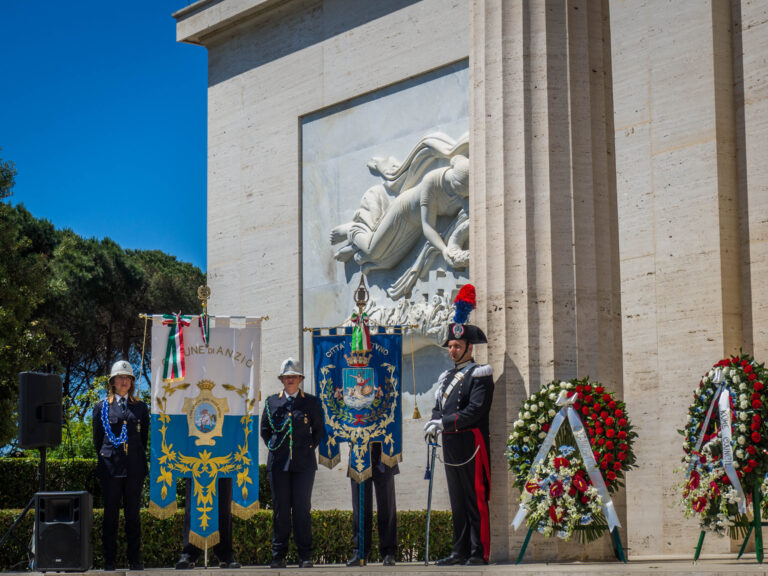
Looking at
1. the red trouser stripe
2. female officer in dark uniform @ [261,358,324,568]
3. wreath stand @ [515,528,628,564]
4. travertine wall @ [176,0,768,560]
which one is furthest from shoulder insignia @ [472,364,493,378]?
female officer in dark uniform @ [261,358,324,568]

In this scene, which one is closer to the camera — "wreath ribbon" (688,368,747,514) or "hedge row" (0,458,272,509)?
"wreath ribbon" (688,368,747,514)

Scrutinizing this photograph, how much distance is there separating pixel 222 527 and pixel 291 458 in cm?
91

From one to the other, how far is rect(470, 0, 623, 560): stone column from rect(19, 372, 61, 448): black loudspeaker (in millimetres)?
3502

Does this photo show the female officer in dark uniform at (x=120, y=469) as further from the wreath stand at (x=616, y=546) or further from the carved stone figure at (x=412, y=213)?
the carved stone figure at (x=412, y=213)

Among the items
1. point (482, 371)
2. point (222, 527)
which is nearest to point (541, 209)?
point (482, 371)

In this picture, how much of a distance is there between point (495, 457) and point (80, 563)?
3329mm

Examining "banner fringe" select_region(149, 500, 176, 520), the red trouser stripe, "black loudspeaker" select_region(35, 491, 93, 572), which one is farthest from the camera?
"banner fringe" select_region(149, 500, 176, 520)

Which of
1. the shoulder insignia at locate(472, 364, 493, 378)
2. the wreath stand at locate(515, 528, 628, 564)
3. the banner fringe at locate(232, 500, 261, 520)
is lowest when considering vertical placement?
the wreath stand at locate(515, 528, 628, 564)

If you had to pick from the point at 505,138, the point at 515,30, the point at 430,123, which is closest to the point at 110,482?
the point at 505,138

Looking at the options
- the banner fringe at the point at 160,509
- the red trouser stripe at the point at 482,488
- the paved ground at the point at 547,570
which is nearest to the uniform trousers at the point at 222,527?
the banner fringe at the point at 160,509

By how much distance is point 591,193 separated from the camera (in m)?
9.65

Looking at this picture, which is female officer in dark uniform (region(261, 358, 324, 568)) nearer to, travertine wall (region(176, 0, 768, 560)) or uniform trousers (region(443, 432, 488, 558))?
uniform trousers (region(443, 432, 488, 558))

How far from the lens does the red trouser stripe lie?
9305 millimetres

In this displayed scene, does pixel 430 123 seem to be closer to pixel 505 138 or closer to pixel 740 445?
pixel 505 138
